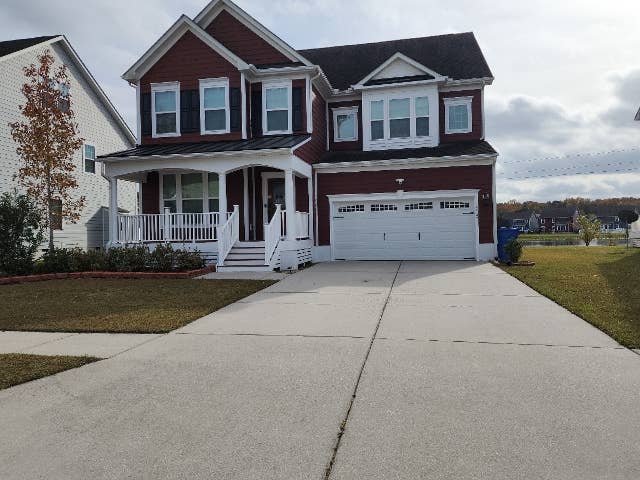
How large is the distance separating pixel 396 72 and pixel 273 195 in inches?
272

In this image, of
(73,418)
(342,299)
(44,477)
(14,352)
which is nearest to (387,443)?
(44,477)

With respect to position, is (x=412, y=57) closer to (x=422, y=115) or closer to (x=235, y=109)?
(x=422, y=115)

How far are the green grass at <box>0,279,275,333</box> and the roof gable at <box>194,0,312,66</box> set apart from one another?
30.2ft

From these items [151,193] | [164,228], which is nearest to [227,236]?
[164,228]

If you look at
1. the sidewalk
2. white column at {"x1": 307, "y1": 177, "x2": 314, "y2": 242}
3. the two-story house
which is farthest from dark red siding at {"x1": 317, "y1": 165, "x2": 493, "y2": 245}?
the sidewalk

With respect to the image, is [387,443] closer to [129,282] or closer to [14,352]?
[14,352]

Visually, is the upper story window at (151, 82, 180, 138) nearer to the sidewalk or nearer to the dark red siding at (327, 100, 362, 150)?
the dark red siding at (327, 100, 362, 150)

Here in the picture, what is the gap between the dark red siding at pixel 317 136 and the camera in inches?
638

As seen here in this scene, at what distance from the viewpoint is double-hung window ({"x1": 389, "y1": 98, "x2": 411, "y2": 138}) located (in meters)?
18.3

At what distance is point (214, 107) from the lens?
16.7m

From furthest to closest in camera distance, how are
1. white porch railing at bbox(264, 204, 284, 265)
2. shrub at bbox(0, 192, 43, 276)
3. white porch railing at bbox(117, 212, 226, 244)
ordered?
white porch railing at bbox(117, 212, 226, 244) < white porch railing at bbox(264, 204, 284, 265) < shrub at bbox(0, 192, 43, 276)

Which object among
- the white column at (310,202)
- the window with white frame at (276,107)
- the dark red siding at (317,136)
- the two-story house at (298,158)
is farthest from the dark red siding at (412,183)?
the window with white frame at (276,107)

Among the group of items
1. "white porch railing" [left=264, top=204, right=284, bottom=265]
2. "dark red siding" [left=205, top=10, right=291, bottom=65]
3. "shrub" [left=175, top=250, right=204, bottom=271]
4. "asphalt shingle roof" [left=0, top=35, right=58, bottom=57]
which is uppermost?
"asphalt shingle roof" [left=0, top=35, right=58, bottom=57]

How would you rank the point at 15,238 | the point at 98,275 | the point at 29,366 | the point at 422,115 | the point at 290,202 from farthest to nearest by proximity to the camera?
the point at 422,115 → the point at 290,202 → the point at 15,238 → the point at 98,275 → the point at 29,366
